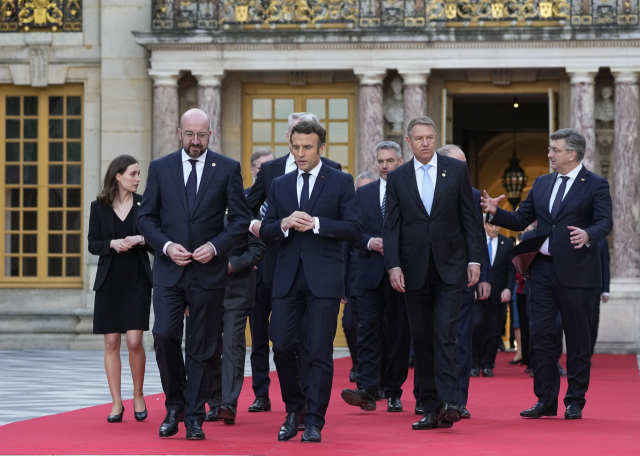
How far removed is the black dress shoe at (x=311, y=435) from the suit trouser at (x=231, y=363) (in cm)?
139

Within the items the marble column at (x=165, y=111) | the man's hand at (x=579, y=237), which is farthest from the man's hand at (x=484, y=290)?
the marble column at (x=165, y=111)

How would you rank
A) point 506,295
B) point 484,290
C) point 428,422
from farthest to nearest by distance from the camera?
point 506,295 → point 484,290 → point 428,422

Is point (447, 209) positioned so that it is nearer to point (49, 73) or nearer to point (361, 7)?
point (361, 7)

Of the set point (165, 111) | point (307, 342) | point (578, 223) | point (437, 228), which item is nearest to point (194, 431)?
point (307, 342)

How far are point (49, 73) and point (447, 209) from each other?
11.2 meters

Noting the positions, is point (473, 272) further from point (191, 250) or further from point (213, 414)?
point (213, 414)

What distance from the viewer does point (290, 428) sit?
265 inches

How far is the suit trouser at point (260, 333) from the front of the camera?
874 cm

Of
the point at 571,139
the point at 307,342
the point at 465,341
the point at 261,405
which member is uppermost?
the point at 571,139

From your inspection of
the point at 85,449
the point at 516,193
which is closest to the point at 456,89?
the point at 516,193

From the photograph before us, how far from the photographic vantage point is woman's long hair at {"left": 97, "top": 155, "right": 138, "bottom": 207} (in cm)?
793

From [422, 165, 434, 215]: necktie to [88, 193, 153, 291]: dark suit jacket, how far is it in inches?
74.1

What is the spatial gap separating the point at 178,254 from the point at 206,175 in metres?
0.55

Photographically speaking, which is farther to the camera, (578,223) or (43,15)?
(43,15)
